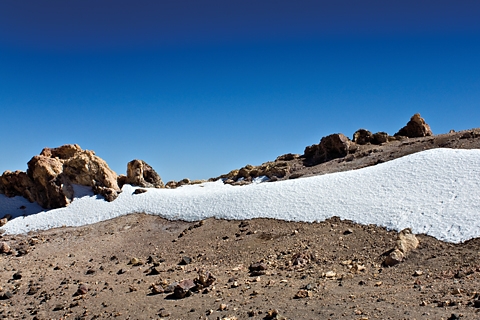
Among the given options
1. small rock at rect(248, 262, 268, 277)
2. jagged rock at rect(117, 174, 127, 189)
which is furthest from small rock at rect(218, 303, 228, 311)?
jagged rock at rect(117, 174, 127, 189)

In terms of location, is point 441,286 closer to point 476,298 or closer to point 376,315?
point 476,298

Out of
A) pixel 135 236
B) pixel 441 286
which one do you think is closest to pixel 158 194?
pixel 135 236

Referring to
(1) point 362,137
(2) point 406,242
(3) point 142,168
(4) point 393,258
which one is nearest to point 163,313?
(4) point 393,258

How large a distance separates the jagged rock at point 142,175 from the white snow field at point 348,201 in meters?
1.51

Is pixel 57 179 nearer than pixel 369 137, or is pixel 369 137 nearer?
pixel 57 179

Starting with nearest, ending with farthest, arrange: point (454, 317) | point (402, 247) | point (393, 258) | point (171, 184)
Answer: point (454, 317)
point (393, 258)
point (402, 247)
point (171, 184)

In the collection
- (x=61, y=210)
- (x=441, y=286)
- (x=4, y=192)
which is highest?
(x=4, y=192)

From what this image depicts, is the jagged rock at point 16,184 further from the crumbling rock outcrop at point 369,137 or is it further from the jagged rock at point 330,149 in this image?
the crumbling rock outcrop at point 369,137

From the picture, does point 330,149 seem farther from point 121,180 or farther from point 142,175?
point 121,180

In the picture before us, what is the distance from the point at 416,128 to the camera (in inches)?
1469

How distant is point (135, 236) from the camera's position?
22047mm

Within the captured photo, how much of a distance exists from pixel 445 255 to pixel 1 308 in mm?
16112

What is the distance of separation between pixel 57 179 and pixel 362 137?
27712mm

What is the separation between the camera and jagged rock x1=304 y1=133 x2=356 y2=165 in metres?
34.6
